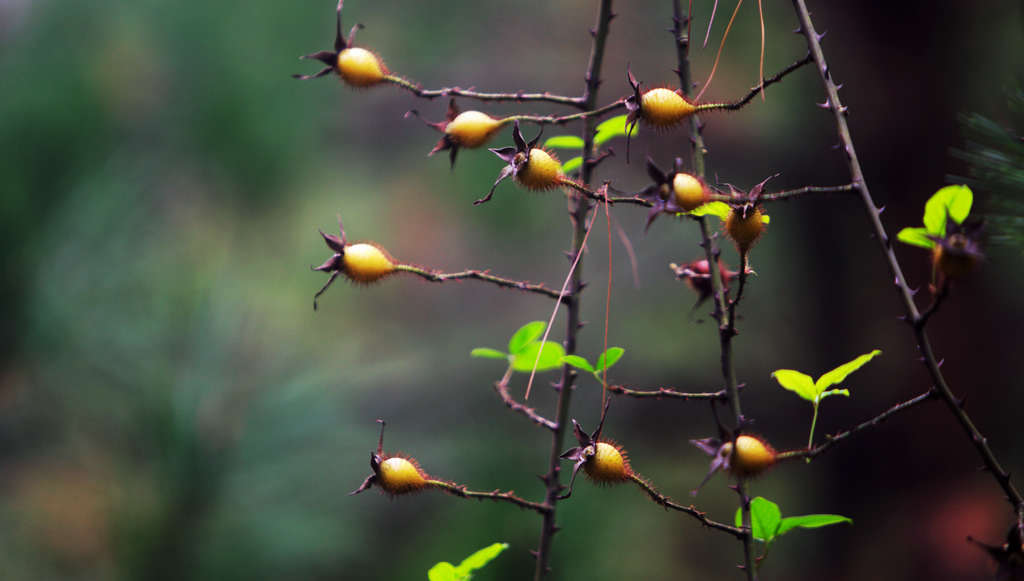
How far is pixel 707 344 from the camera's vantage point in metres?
1.29

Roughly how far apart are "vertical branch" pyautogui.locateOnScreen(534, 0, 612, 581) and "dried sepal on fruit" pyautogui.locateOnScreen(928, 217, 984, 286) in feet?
0.39

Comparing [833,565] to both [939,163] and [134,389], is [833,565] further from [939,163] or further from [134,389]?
[134,389]

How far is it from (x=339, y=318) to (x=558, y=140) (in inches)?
44.9

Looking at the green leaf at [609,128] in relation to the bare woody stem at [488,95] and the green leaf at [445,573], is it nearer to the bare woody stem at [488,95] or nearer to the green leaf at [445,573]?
the bare woody stem at [488,95]

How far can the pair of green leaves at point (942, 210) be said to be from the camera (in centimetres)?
21

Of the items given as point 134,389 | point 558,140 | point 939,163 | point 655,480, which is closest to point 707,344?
point 655,480

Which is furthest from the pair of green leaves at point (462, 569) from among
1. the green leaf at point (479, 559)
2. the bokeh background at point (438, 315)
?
the bokeh background at point (438, 315)

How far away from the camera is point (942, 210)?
0.69 ft

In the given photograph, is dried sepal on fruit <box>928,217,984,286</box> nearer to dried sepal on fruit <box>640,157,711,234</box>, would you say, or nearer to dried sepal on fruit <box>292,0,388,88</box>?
dried sepal on fruit <box>640,157,711,234</box>

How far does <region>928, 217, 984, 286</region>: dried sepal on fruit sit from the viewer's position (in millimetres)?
174

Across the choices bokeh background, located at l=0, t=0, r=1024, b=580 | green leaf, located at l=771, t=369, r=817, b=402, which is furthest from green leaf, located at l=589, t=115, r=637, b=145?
bokeh background, located at l=0, t=0, r=1024, b=580

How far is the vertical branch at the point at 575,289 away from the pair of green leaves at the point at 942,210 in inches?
4.2

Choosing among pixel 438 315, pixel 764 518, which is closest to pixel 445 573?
pixel 764 518

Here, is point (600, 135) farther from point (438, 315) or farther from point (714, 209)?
point (438, 315)
